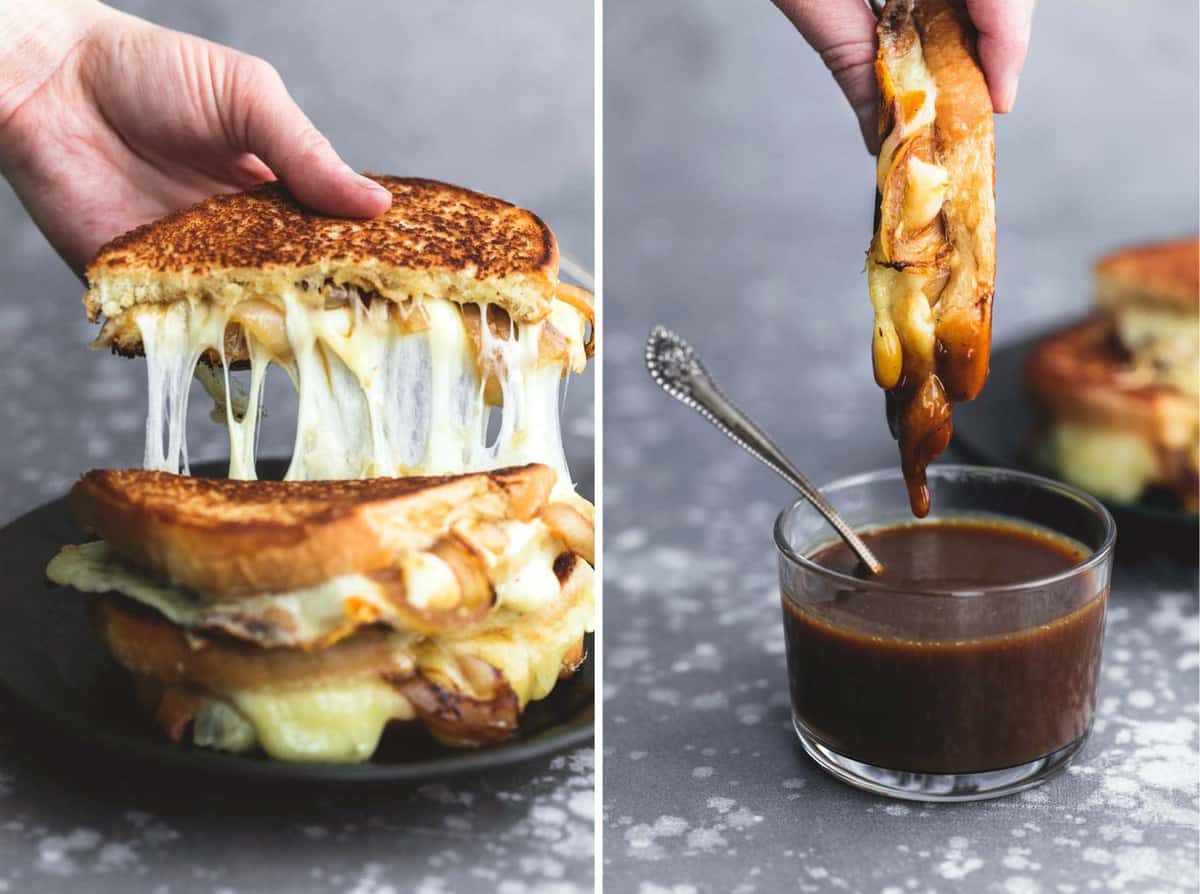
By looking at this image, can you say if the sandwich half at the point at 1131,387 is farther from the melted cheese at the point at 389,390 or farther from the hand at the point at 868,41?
the melted cheese at the point at 389,390

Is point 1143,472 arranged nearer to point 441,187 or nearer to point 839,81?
point 839,81

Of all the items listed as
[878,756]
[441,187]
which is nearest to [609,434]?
[441,187]

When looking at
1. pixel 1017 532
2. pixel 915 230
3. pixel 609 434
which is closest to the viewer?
pixel 915 230

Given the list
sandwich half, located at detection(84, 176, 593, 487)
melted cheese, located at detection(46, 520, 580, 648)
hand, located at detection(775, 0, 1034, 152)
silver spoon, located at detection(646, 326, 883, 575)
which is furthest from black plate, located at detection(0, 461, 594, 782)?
hand, located at detection(775, 0, 1034, 152)

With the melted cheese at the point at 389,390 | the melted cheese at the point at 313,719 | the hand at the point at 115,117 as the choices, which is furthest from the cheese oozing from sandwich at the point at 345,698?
the hand at the point at 115,117

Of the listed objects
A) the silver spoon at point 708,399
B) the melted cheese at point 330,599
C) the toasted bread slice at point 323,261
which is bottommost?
the melted cheese at point 330,599

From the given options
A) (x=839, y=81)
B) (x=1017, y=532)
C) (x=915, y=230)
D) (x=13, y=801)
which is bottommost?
(x=13, y=801)
